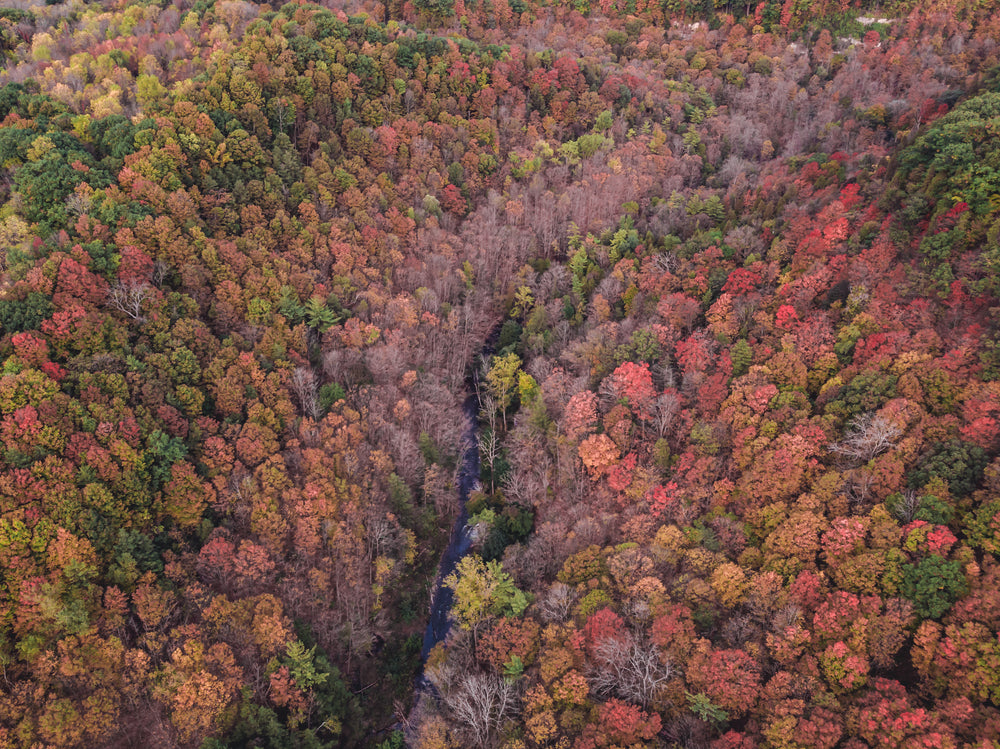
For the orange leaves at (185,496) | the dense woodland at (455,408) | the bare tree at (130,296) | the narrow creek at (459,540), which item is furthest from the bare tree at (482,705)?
the bare tree at (130,296)

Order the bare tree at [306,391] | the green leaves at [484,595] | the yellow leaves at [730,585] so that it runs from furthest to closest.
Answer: the bare tree at [306,391] → the green leaves at [484,595] → the yellow leaves at [730,585]

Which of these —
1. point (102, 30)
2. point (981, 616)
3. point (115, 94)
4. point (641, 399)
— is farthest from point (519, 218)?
point (981, 616)

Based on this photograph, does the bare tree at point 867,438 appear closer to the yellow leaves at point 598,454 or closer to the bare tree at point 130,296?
the yellow leaves at point 598,454

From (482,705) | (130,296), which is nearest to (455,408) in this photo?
(130,296)

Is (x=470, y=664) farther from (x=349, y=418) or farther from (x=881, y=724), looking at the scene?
(x=881, y=724)

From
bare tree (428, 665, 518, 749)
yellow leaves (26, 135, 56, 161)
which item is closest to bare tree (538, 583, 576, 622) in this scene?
bare tree (428, 665, 518, 749)
